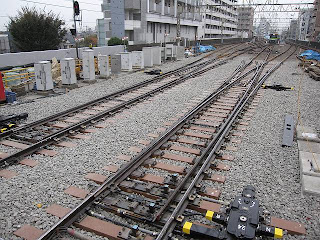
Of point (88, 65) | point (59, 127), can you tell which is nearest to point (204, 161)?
point (59, 127)

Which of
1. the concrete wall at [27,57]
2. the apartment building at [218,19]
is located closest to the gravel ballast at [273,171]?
the concrete wall at [27,57]

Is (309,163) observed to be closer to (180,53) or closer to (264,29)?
(180,53)

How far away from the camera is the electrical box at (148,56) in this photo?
22.3 metres

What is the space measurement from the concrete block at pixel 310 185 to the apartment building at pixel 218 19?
198ft

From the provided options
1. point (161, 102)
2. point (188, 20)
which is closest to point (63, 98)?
point (161, 102)

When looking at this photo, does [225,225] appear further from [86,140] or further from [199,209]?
[86,140]

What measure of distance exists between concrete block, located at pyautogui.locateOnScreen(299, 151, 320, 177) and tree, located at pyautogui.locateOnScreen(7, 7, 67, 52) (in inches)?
921

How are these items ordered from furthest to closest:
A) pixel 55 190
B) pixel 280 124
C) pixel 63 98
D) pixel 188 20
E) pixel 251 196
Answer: pixel 188 20 < pixel 63 98 < pixel 280 124 < pixel 55 190 < pixel 251 196

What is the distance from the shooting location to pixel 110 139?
7.72 meters

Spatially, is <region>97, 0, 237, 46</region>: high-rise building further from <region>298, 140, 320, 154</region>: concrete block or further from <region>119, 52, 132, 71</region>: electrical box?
<region>298, 140, 320, 154</region>: concrete block

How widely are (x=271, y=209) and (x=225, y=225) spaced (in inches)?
44.2

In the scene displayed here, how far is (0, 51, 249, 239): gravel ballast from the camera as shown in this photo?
4.59 metres

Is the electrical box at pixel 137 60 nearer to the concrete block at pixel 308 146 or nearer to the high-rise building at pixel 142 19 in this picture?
the high-rise building at pixel 142 19

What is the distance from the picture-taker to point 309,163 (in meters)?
6.19
